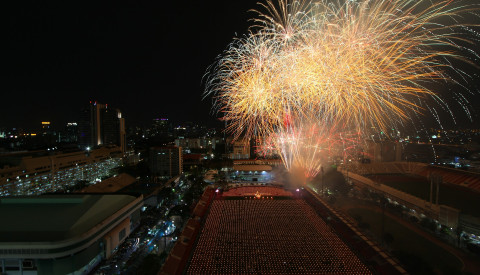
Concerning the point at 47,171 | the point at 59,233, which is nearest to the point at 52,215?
the point at 59,233

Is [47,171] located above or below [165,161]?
above

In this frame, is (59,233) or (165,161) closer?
(59,233)

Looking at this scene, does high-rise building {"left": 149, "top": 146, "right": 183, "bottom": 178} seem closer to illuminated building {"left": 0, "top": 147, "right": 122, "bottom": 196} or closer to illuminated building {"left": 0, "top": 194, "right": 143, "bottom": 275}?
illuminated building {"left": 0, "top": 147, "right": 122, "bottom": 196}

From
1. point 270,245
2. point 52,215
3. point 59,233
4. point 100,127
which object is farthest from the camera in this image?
point 100,127

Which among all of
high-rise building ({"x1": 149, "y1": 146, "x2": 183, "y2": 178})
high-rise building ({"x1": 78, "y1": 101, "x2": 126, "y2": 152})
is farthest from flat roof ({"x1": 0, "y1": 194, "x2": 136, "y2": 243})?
high-rise building ({"x1": 78, "y1": 101, "x2": 126, "y2": 152})

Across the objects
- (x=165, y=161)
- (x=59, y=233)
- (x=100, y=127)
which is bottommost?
(x=59, y=233)

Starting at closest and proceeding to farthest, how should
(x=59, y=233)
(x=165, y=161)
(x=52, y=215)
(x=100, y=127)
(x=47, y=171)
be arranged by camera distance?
(x=59, y=233), (x=52, y=215), (x=47, y=171), (x=165, y=161), (x=100, y=127)

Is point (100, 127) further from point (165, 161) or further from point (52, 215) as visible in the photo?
point (52, 215)

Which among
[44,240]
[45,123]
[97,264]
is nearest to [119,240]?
[97,264]
